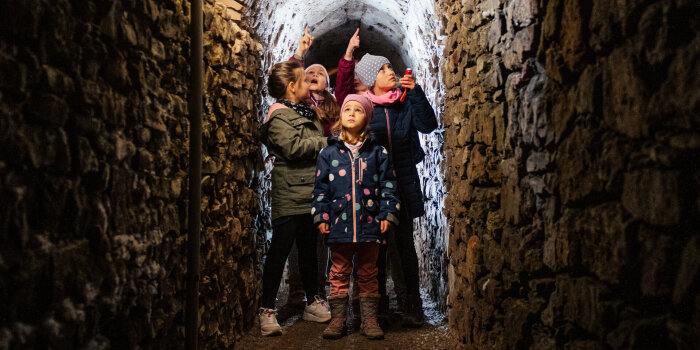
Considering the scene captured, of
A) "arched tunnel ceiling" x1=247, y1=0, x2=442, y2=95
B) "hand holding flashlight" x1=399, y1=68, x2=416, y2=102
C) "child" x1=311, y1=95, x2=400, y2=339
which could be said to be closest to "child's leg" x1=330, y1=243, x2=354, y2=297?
"child" x1=311, y1=95, x2=400, y2=339

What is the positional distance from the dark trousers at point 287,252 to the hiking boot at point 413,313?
672mm

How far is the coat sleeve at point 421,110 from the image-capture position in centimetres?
381

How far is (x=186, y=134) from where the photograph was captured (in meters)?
2.47

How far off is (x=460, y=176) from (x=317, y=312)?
145 centimetres

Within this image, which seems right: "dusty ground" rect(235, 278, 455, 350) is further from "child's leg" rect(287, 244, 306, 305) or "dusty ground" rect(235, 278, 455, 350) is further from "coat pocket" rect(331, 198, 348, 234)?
"coat pocket" rect(331, 198, 348, 234)

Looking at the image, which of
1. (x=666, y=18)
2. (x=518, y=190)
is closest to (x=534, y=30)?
(x=518, y=190)

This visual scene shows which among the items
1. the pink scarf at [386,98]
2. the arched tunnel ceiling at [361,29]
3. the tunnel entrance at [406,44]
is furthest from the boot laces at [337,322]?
the arched tunnel ceiling at [361,29]

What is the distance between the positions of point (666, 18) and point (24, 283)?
1522mm

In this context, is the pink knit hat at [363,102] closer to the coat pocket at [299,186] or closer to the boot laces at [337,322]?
the coat pocket at [299,186]

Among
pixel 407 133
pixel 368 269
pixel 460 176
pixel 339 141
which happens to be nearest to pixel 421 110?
pixel 407 133

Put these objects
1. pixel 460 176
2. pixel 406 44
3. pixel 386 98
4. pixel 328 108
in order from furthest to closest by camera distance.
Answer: pixel 406 44
pixel 328 108
pixel 386 98
pixel 460 176

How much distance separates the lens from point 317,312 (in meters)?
3.79

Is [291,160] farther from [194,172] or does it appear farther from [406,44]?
[406,44]

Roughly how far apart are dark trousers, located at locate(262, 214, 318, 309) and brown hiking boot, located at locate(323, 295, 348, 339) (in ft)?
1.25
